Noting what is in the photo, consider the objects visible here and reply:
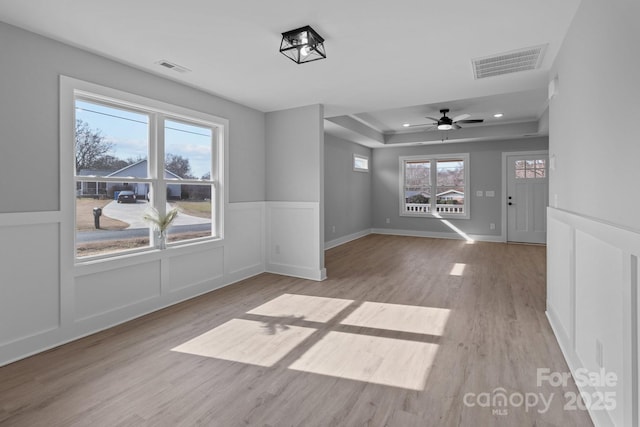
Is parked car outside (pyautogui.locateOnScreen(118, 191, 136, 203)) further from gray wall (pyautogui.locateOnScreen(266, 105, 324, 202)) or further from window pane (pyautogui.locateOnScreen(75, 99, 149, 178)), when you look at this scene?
gray wall (pyautogui.locateOnScreen(266, 105, 324, 202))

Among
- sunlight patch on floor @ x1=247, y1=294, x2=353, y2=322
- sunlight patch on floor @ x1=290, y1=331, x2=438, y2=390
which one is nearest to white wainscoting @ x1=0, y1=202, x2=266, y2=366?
sunlight patch on floor @ x1=247, y1=294, x2=353, y2=322

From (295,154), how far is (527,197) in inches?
229

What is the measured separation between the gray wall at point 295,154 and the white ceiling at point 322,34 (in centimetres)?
70

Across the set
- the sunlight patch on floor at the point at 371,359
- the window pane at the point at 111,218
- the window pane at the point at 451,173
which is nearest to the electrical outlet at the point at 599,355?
the sunlight patch on floor at the point at 371,359

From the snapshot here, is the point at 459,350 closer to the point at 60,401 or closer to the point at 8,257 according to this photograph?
the point at 60,401

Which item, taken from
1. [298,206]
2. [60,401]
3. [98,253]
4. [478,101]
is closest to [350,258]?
[298,206]

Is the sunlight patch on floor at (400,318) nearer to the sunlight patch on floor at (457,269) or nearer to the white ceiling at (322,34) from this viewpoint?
the sunlight patch on floor at (457,269)

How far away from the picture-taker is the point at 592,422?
169 centimetres

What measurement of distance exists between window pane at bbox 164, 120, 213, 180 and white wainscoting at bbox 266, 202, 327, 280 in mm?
1232

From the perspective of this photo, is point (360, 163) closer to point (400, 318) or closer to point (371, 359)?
point (400, 318)

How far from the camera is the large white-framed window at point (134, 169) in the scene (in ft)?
9.25

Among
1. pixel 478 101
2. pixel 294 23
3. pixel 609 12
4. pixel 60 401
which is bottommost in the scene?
pixel 60 401

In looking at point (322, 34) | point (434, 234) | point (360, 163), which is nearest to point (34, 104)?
point (322, 34)

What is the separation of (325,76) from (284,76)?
44cm
